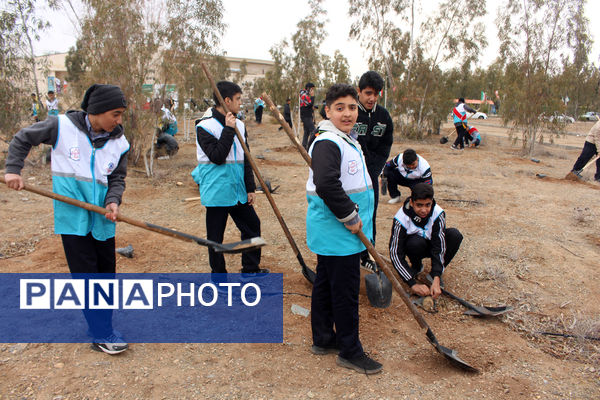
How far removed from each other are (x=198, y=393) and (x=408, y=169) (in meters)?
3.37

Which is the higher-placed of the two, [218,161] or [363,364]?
[218,161]

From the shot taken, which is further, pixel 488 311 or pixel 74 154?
pixel 488 311

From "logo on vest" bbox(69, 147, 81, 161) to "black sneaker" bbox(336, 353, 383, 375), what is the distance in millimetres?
1976

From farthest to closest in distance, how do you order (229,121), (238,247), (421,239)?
1. (421,239)
2. (229,121)
3. (238,247)

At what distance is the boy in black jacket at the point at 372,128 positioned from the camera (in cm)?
356

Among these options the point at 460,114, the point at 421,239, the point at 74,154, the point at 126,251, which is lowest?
the point at 126,251

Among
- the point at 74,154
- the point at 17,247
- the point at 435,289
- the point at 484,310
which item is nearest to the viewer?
the point at 74,154

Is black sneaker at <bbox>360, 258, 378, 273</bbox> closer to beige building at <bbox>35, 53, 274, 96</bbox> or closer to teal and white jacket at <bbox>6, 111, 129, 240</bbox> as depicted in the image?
teal and white jacket at <bbox>6, 111, 129, 240</bbox>

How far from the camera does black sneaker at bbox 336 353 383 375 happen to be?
251 cm

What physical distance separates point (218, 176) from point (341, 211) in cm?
142

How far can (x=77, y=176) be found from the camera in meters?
2.51

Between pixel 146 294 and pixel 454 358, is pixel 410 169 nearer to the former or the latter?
pixel 454 358

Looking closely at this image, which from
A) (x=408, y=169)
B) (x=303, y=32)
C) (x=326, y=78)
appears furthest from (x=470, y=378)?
(x=326, y=78)

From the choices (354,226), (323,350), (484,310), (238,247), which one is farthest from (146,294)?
→ (484,310)
